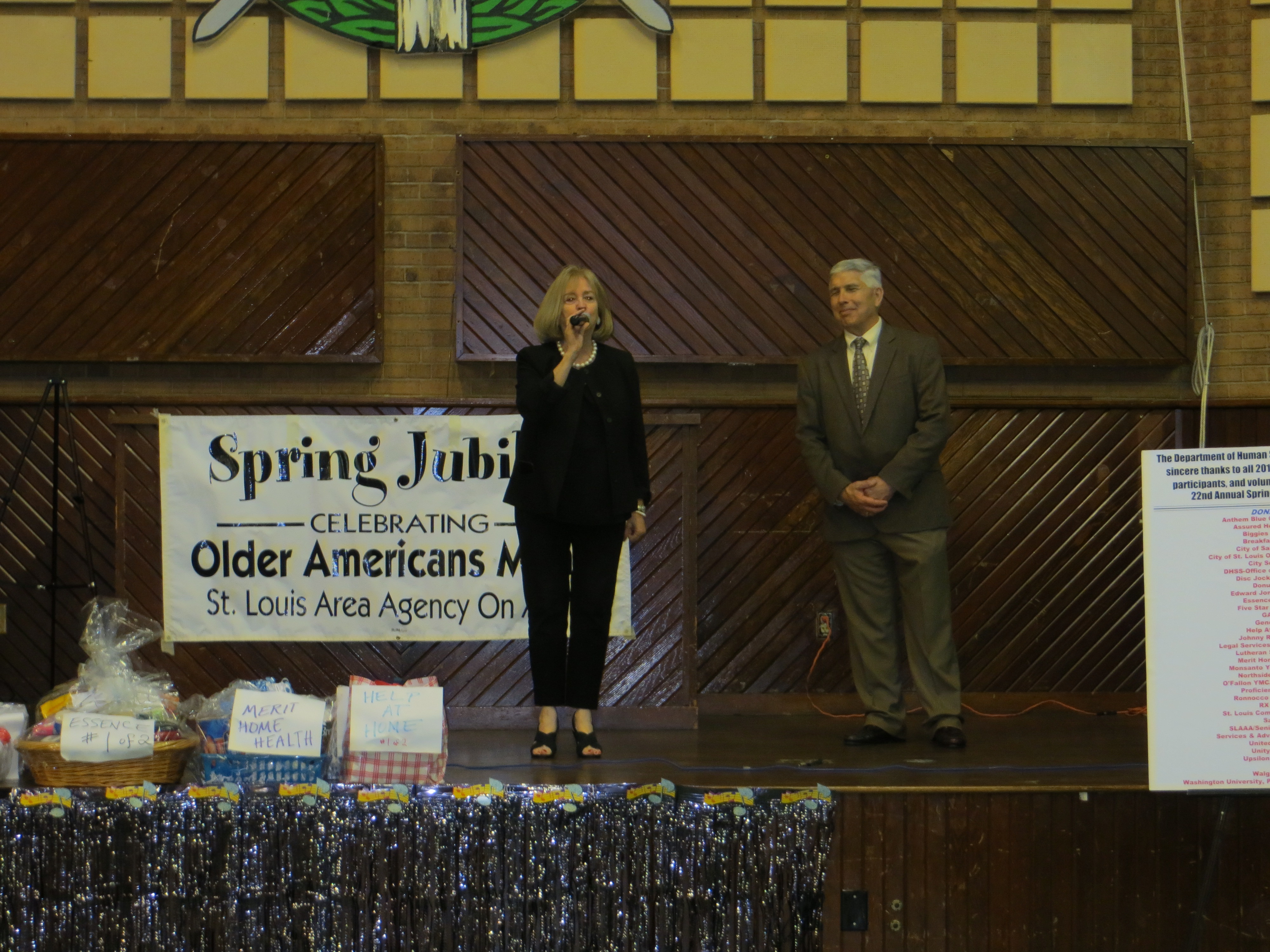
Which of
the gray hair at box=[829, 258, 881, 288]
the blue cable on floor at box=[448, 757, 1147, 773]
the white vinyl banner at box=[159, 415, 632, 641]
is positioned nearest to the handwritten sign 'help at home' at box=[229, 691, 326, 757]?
A: the blue cable on floor at box=[448, 757, 1147, 773]

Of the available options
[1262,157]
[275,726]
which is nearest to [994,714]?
[1262,157]

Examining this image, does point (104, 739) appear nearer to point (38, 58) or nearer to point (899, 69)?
point (38, 58)

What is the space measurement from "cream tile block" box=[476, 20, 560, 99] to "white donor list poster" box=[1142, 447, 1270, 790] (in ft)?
11.9

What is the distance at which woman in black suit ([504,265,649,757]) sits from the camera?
157 inches

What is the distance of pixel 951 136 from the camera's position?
5.85 m

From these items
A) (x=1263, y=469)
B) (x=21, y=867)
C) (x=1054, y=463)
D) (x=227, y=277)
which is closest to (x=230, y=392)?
(x=227, y=277)

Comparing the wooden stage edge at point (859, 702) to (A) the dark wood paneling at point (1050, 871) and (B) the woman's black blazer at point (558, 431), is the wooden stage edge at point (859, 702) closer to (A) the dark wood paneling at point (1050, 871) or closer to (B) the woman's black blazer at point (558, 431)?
(B) the woman's black blazer at point (558, 431)

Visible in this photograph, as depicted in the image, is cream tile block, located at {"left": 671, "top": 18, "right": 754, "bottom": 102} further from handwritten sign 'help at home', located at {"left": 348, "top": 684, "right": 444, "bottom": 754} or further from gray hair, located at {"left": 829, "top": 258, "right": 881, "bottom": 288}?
handwritten sign 'help at home', located at {"left": 348, "top": 684, "right": 444, "bottom": 754}

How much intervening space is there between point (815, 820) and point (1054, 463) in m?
2.84

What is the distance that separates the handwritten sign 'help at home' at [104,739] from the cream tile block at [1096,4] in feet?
16.4

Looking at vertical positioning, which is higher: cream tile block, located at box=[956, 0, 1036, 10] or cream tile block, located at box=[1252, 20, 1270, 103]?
cream tile block, located at box=[956, 0, 1036, 10]

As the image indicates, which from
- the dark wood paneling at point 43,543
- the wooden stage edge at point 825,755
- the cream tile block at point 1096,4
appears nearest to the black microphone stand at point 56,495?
the dark wood paneling at point 43,543

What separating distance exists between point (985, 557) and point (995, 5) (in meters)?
2.53

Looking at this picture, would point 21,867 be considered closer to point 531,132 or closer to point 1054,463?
point 531,132
